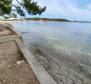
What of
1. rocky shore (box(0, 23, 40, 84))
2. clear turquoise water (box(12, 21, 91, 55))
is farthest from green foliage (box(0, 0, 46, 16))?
rocky shore (box(0, 23, 40, 84))

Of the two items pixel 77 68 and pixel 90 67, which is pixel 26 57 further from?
pixel 90 67

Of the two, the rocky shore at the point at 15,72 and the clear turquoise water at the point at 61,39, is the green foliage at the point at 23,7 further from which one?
the rocky shore at the point at 15,72

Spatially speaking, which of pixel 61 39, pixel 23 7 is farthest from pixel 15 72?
pixel 61 39

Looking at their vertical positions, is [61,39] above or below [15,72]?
below

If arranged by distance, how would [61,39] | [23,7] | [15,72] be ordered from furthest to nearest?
[61,39]
[23,7]
[15,72]

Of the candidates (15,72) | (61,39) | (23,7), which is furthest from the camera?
(61,39)

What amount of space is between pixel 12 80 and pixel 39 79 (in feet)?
2.47

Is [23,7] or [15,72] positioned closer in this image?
[15,72]

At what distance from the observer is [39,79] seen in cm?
391

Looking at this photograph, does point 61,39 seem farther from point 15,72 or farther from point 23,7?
point 15,72

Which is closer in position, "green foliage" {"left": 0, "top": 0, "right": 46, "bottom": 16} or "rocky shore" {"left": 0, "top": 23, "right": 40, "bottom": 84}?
"rocky shore" {"left": 0, "top": 23, "right": 40, "bottom": 84}

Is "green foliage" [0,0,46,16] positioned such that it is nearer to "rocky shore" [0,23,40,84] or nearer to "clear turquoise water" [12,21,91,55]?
"clear turquoise water" [12,21,91,55]

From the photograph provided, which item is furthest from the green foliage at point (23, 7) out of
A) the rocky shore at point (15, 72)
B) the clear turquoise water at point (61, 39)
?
the rocky shore at point (15, 72)

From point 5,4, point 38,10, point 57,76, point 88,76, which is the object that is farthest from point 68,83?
point 5,4
